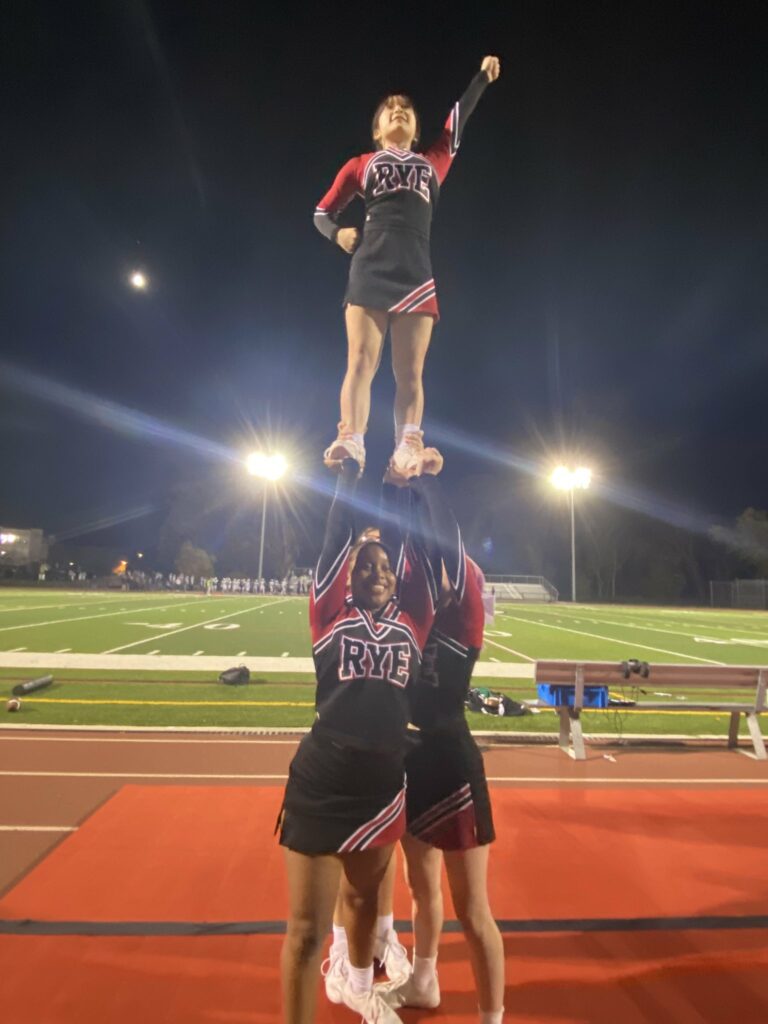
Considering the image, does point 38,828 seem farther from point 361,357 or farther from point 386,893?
point 361,357

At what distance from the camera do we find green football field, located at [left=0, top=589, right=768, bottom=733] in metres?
8.45

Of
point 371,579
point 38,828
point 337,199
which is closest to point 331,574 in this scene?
point 371,579

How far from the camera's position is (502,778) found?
6043 mm

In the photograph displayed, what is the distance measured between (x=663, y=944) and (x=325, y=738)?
2.40m

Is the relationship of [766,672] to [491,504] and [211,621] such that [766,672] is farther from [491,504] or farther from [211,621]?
[491,504]

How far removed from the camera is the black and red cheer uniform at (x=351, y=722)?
2074 millimetres

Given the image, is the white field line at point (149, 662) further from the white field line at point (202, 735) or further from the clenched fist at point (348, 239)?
the clenched fist at point (348, 239)

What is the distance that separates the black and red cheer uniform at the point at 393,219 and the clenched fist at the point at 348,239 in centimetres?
5

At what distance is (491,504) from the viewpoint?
70438 mm

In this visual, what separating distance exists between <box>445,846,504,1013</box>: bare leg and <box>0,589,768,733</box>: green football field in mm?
5867

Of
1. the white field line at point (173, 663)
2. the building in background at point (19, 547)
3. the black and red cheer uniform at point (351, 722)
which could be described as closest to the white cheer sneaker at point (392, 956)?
the black and red cheer uniform at point (351, 722)

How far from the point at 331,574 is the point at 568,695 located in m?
5.86

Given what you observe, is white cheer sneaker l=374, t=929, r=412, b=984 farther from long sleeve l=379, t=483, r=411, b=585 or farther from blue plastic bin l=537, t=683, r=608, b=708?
blue plastic bin l=537, t=683, r=608, b=708

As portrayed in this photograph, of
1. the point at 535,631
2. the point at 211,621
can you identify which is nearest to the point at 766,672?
the point at 535,631
